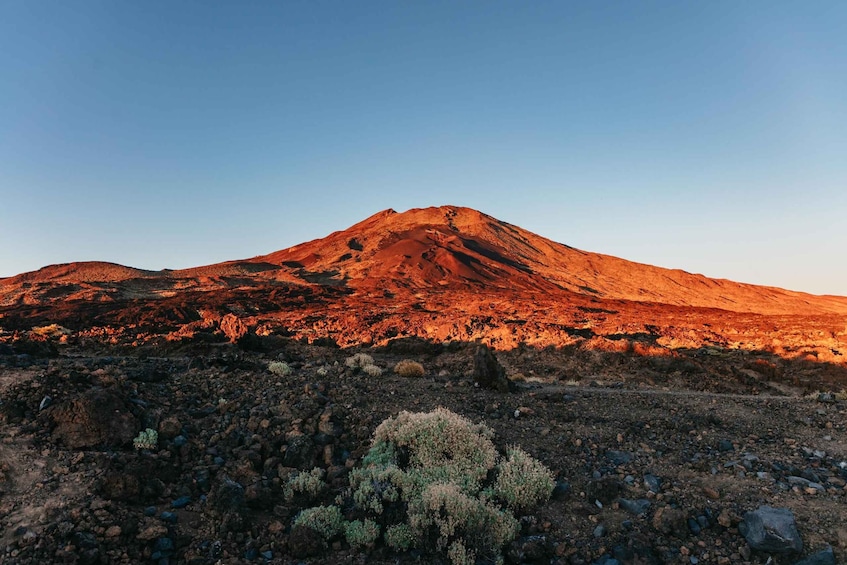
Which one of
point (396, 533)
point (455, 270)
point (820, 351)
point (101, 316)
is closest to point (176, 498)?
point (396, 533)

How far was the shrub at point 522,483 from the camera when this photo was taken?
5.74 metres

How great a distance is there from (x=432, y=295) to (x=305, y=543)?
3648 cm

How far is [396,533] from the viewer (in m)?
5.14

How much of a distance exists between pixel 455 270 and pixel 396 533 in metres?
49.5

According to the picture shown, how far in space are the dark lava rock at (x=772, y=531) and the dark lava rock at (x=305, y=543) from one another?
457cm

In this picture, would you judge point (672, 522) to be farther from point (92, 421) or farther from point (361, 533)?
point (92, 421)

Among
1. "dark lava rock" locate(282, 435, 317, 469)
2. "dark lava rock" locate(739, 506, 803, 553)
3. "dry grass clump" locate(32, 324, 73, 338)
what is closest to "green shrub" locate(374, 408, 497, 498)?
"dark lava rock" locate(282, 435, 317, 469)

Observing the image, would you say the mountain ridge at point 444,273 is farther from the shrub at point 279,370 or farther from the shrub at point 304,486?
the shrub at point 304,486

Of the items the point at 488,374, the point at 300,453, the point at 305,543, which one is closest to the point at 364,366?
the point at 488,374

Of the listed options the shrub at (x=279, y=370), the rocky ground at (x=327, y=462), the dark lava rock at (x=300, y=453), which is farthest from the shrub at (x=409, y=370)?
the dark lava rock at (x=300, y=453)

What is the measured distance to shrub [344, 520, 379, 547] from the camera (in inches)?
200

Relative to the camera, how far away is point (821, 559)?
4.57m

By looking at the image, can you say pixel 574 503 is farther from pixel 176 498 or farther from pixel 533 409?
pixel 176 498

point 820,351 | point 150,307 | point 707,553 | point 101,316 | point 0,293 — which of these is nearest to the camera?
point 707,553
